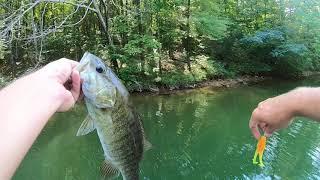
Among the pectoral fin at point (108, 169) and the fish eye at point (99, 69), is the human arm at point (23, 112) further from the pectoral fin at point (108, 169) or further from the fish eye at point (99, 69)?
the pectoral fin at point (108, 169)

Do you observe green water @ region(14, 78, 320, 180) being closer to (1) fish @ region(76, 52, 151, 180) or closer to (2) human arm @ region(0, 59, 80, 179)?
(1) fish @ region(76, 52, 151, 180)

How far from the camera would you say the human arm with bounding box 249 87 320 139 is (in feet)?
5.64

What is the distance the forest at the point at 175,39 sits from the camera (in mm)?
17280

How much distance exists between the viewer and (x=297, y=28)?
20891mm

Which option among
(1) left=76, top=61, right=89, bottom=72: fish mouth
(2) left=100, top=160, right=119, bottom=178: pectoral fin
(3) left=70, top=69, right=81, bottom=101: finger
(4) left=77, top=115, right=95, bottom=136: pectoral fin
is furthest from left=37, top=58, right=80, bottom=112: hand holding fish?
(2) left=100, top=160, right=119, bottom=178: pectoral fin

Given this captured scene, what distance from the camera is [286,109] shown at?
1.83 m

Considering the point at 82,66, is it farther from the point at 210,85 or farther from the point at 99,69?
the point at 210,85

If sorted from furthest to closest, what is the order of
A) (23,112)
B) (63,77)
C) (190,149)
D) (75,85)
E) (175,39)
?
1. (175,39)
2. (190,149)
3. (75,85)
4. (63,77)
5. (23,112)

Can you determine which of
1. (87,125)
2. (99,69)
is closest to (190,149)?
(87,125)

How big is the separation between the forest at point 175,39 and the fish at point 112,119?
46.7ft

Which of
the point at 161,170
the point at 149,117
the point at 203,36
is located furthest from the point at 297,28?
the point at 161,170

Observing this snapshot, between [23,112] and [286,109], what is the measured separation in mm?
1207

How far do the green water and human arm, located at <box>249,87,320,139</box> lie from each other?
22.2 ft

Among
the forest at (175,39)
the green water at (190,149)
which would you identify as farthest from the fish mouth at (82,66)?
the forest at (175,39)
